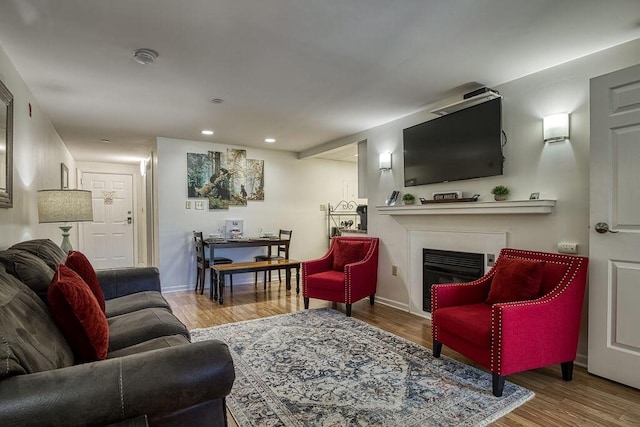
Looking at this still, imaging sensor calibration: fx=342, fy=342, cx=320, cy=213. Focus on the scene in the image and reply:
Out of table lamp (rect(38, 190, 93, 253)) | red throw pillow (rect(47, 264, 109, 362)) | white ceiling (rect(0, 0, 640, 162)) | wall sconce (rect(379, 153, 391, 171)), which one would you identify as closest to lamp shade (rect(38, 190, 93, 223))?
table lamp (rect(38, 190, 93, 253))

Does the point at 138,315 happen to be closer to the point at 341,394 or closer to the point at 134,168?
the point at 341,394

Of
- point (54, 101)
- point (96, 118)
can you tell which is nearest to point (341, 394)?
point (54, 101)

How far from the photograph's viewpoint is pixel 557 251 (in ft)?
8.82

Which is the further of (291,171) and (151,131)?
(291,171)

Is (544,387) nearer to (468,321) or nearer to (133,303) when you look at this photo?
(468,321)

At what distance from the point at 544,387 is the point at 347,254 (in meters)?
2.47

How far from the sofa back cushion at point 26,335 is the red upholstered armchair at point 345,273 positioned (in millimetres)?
2720

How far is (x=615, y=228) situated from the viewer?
7.41 ft

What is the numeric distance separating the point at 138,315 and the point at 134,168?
260 inches

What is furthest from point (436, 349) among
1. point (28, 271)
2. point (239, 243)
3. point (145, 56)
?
point (239, 243)

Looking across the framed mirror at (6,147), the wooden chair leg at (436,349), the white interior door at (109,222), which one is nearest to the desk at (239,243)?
the framed mirror at (6,147)

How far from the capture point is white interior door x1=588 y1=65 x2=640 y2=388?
218 centimetres

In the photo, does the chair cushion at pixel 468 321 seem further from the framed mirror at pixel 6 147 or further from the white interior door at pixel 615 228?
the framed mirror at pixel 6 147

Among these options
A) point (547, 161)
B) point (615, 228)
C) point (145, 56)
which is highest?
point (145, 56)
